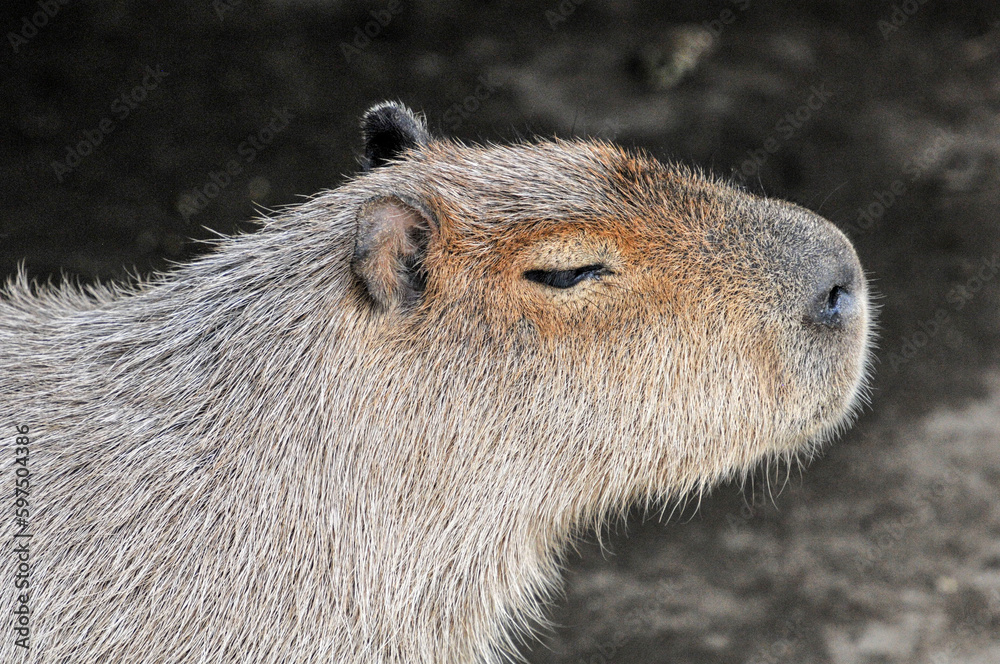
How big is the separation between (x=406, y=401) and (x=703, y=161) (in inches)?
86.1

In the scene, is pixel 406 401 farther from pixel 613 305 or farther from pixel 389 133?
pixel 389 133

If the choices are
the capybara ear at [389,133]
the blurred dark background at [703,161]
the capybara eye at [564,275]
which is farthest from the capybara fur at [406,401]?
the blurred dark background at [703,161]

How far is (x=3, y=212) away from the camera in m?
3.58

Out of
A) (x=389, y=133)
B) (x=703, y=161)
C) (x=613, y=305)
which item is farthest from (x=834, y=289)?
(x=703, y=161)

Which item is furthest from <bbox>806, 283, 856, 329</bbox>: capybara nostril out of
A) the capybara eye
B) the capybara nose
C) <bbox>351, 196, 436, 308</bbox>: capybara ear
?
<bbox>351, 196, 436, 308</bbox>: capybara ear

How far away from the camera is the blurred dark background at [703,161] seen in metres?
3.46

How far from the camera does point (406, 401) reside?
1.92m

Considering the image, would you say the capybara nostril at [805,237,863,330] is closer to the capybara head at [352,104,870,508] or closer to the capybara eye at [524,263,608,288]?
the capybara head at [352,104,870,508]

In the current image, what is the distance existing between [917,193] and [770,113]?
0.71 metres

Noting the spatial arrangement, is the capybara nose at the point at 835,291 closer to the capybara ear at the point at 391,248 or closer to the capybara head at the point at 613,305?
the capybara head at the point at 613,305

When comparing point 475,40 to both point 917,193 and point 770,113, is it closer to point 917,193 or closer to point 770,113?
point 770,113

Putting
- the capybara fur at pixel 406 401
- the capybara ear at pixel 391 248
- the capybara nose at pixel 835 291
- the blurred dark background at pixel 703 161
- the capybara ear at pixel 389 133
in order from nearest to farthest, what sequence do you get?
the capybara ear at pixel 391 248 → the capybara fur at pixel 406 401 → the capybara nose at pixel 835 291 → the capybara ear at pixel 389 133 → the blurred dark background at pixel 703 161

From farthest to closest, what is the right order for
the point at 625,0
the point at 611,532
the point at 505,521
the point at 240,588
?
1. the point at 611,532
2. the point at 625,0
3. the point at 505,521
4. the point at 240,588

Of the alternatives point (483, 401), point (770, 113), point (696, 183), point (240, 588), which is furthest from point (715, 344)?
point (770, 113)
